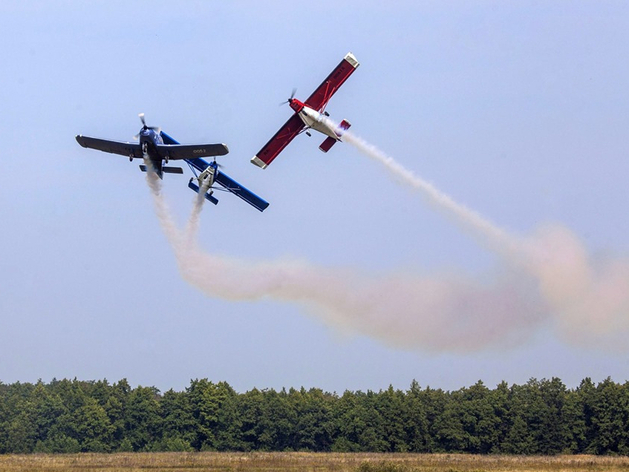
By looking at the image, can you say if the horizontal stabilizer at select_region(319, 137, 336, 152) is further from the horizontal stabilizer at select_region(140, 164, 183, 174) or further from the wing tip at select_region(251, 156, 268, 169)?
the horizontal stabilizer at select_region(140, 164, 183, 174)

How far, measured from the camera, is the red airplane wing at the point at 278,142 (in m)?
57.3

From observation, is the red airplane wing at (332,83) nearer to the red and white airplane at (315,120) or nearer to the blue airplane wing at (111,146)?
the red and white airplane at (315,120)

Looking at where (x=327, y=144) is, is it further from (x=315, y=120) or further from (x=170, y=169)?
(x=170, y=169)

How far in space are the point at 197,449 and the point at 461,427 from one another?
1888 cm

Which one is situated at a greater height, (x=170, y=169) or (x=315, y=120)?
(x=315, y=120)

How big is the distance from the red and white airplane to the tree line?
1998cm

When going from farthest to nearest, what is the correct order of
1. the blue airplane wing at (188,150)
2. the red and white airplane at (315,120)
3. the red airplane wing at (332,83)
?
the red airplane wing at (332,83) < the red and white airplane at (315,120) < the blue airplane wing at (188,150)

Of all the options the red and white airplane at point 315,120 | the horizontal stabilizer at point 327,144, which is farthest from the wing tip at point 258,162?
the horizontal stabilizer at point 327,144

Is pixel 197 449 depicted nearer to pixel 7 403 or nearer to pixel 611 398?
pixel 7 403

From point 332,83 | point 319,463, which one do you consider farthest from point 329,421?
point 332,83

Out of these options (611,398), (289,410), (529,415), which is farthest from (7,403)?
(611,398)

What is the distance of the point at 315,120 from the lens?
54.4m

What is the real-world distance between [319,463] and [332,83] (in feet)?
70.6

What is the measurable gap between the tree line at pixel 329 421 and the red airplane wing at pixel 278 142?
1968cm
